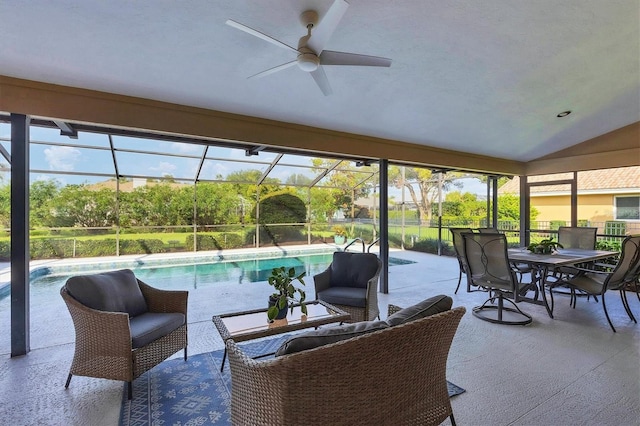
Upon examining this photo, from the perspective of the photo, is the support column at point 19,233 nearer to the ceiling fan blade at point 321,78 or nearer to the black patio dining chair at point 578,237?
the ceiling fan blade at point 321,78

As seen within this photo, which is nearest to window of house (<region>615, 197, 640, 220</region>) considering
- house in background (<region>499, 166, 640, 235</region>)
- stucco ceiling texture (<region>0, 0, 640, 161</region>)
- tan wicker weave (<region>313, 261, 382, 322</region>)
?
house in background (<region>499, 166, 640, 235</region>)

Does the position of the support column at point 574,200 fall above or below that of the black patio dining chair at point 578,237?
above

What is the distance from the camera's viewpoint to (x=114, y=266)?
7.99 metres

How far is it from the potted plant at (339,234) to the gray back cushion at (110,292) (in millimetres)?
8399

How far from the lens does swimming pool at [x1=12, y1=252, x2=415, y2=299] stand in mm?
6418

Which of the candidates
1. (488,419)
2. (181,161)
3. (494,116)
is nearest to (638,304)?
(494,116)

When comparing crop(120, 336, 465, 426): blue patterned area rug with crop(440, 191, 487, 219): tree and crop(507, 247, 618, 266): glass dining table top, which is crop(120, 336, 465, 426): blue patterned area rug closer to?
crop(507, 247, 618, 266): glass dining table top

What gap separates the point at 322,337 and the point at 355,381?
24cm

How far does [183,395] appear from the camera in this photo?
234 centimetres

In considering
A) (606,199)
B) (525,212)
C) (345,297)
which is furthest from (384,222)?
(606,199)

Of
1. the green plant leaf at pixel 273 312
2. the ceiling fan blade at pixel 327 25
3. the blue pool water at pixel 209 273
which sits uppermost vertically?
the ceiling fan blade at pixel 327 25

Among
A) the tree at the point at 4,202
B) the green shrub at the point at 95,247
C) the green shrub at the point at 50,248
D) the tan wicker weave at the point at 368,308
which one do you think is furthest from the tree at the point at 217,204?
the tan wicker weave at the point at 368,308

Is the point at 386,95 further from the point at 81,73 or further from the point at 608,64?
the point at 81,73

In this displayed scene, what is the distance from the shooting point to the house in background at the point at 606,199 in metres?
6.09
